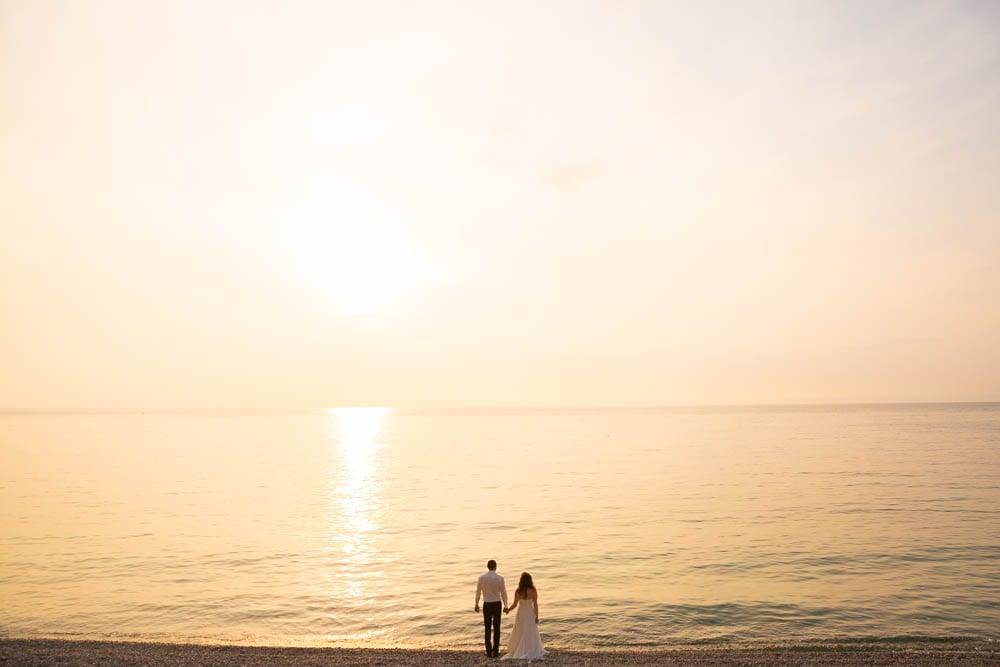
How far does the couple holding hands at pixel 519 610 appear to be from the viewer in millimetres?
18484

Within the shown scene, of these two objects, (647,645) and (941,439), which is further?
(941,439)

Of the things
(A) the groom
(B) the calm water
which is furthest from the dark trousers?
(B) the calm water

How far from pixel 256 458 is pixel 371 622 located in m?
93.0

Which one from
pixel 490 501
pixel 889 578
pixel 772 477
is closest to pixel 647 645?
pixel 889 578

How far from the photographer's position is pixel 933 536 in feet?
126

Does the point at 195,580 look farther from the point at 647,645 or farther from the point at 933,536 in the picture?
the point at 933,536

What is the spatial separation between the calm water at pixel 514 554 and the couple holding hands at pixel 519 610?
3996 millimetres

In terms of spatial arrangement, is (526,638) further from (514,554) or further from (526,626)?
(514,554)

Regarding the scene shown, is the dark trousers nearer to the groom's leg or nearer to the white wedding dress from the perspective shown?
the groom's leg

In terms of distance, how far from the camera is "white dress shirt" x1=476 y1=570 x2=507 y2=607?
18.8 metres

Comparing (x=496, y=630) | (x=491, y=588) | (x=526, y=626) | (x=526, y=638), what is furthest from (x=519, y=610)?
(x=496, y=630)

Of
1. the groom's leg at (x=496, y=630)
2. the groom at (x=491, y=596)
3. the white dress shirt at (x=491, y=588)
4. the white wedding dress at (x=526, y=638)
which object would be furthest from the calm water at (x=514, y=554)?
the white dress shirt at (x=491, y=588)

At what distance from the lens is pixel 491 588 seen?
18844 millimetres

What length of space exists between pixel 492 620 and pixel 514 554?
57.1 feet
